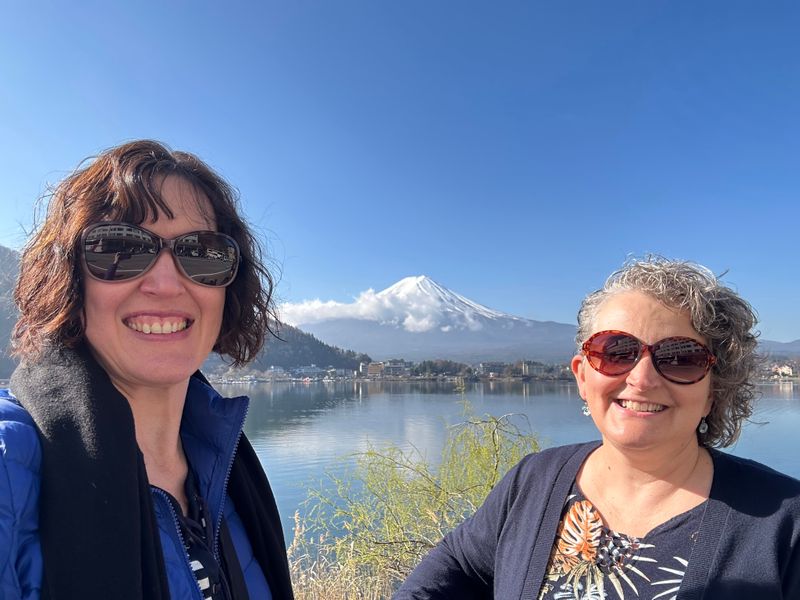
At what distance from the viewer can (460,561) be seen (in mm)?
1650

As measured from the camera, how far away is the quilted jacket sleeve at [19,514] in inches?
32.9

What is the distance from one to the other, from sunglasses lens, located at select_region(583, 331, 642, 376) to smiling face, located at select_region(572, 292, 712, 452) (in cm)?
2

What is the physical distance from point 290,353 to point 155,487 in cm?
7360

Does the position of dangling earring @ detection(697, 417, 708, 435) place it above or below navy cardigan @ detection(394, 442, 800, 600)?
above

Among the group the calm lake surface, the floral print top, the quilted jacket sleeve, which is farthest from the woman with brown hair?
the calm lake surface

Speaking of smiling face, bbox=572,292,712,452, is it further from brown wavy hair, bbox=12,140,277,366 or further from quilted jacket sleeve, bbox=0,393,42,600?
quilted jacket sleeve, bbox=0,393,42,600

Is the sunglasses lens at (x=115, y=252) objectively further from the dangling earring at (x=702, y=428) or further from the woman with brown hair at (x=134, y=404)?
the dangling earring at (x=702, y=428)

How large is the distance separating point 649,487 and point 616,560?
0.23 m

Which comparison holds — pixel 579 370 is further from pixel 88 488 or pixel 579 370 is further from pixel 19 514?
pixel 19 514

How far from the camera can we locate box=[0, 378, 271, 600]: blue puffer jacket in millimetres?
854

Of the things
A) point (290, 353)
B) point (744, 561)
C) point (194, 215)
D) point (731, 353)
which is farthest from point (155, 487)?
point (290, 353)

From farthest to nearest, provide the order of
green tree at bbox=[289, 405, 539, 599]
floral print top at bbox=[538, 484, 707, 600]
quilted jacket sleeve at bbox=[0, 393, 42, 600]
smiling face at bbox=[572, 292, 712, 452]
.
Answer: green tree at bbox=[289, 405, 539, 599]
smiling face at bbox=[572, 292, 712, 452]
floral print top at bbox=[538, 484, 707, 600]
quilted jacket sleeve at bbox=[0, 393, 42, 600]

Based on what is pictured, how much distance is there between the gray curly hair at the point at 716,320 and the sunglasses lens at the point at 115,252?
1273 mm

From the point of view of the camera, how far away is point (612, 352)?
1.51m
